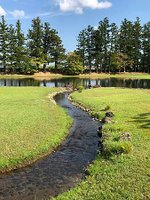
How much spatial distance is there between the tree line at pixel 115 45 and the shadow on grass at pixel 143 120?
97.0 meters

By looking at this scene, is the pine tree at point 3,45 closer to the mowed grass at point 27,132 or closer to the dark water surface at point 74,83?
the dark water surface at point 74,83

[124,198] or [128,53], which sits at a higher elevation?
[128,53]

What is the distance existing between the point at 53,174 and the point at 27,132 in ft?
22.8

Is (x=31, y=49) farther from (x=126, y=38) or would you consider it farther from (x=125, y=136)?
(x=125, y=136)

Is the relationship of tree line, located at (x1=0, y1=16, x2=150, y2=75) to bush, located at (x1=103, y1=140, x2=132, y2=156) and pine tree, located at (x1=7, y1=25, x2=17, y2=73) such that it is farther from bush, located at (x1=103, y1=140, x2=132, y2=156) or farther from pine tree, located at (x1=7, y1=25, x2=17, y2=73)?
bush, located at (x1=103, y1=140, x2=132, y2=156)

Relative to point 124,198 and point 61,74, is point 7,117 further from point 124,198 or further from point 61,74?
point 61,74

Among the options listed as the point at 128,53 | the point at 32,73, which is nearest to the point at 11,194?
the point at 32,73

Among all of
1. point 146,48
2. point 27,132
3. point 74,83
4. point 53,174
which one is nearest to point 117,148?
point 53,174

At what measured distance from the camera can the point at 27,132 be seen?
75.2ft

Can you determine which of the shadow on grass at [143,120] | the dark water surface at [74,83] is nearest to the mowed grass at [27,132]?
the shadow on grass at [143,120]

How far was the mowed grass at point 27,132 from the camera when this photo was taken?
1828cm

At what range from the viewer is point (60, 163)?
59.9ft

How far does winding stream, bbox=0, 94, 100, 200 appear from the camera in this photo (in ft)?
47.4

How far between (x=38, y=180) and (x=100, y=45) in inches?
4591
